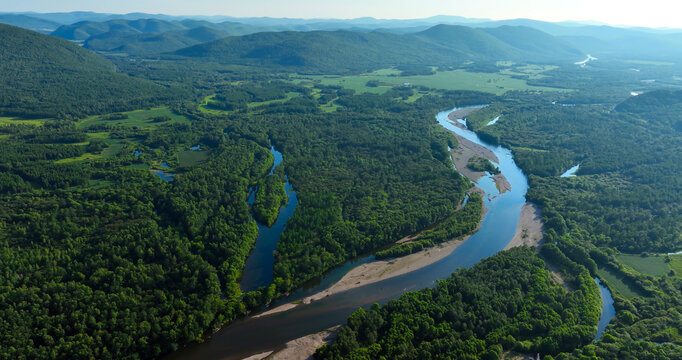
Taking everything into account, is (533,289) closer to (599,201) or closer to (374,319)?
(374,319)

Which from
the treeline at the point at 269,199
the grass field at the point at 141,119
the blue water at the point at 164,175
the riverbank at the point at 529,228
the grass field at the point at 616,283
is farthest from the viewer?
the grass field at the point at 141,119

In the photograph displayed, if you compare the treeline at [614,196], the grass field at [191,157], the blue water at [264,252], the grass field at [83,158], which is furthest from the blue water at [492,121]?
the grass field at [83,158]

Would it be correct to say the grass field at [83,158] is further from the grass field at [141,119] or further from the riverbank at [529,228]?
the riverbank at [529,228]

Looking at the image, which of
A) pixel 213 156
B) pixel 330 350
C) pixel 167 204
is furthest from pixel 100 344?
pixel 213 156

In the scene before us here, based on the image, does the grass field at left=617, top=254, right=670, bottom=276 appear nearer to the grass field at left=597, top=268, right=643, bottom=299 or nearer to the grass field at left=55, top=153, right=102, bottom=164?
the grass field at left=597, top=268, right=643, bottom=299

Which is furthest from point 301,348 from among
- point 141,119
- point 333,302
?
point 141,119

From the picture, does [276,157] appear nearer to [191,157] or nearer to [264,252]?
[191,157]

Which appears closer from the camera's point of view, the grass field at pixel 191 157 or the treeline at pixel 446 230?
the treeline at pixel 446 230

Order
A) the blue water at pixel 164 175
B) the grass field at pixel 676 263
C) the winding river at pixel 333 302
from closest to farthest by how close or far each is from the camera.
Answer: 1. the winding river at pixel 333 302
2. the grass field at pixel 676 263
3. the blue water at pixel 164 175
